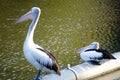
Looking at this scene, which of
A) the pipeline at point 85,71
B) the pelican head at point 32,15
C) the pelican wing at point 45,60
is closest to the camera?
the pelican wing at point 45,60

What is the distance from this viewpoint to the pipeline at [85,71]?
6.62m

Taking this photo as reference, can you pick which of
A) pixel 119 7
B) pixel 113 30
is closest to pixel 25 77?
pixel 113 30

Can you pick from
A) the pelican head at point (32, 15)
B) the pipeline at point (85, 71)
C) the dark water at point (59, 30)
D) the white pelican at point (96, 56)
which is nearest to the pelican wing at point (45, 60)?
the pipeline at point (85, 71)

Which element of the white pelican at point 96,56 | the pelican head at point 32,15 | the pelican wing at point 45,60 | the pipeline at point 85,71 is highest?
the pelican head at point 32,15

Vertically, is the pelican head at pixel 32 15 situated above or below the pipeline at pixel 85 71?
above

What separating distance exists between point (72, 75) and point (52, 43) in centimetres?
480

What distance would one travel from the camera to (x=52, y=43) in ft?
37.9

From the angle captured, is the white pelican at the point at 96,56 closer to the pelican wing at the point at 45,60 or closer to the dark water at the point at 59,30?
the dark water at the point at 59,30

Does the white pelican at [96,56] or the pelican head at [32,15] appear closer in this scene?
the pelican head at [32,15]

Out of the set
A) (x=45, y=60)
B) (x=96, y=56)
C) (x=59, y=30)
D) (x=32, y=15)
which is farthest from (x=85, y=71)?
(x=59, y=30)

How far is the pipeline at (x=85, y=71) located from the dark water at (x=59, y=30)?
6.15 ft

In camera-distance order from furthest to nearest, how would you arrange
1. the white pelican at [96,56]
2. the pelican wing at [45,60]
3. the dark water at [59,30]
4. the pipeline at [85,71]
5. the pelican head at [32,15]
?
the dark water at [59,30]
the white pelican at [96,56]
the pipeline at [85,71]
the pelican head at [32,15]
the pelican wing at [45,60]

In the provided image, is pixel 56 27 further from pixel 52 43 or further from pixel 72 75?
pixel 72 75

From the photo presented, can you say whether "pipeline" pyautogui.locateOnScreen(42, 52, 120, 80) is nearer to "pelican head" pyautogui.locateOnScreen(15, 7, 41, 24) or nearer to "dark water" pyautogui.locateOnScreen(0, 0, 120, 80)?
"pelican head" pyautogui.locateOnScreen(15, 7, 41, 24)
